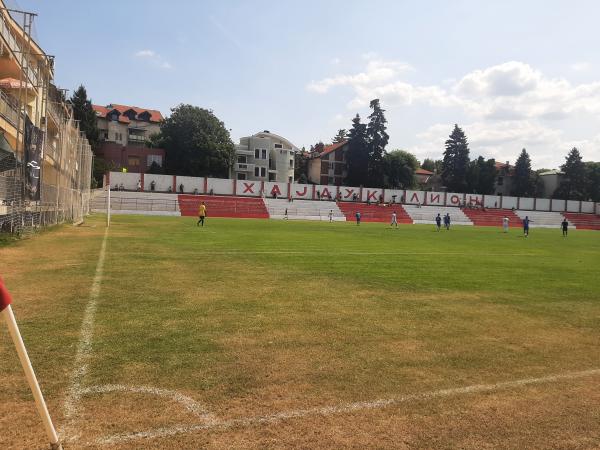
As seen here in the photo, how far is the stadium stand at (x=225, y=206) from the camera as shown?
53906mm

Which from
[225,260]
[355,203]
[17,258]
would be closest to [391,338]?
[225,260]

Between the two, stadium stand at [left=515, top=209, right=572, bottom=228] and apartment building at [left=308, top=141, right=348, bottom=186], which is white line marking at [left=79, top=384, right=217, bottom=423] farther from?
apartment building at [left=308, top=141, right=348, bottom=186]

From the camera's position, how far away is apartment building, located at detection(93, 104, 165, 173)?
251 ft

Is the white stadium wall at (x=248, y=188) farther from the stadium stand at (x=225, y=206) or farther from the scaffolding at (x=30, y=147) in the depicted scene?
the scaffolding at (x=30, y=147)

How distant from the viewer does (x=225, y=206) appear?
56594 millimetres

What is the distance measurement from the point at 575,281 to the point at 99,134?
8361cm

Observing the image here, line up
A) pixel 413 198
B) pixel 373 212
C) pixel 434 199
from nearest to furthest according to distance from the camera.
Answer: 1. pixel 373 212
2. pixel 413 198
3. pixel 434 199

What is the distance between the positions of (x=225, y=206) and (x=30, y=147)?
38094 millimetres

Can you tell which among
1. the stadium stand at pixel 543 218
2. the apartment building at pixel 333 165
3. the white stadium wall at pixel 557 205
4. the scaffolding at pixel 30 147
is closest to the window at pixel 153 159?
the apartment building at pixel 333 165

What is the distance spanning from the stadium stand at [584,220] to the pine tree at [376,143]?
31638 millimetres

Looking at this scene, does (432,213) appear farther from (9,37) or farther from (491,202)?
(9,37)

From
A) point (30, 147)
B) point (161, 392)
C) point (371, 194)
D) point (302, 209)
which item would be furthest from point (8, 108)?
point (371, 194)

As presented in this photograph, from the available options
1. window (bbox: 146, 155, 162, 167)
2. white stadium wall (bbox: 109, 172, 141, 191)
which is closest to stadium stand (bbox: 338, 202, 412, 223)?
white stadium wall (bbox: 109, 172, 141, 191)

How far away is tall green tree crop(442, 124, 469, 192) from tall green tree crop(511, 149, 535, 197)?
12986 millimetres
